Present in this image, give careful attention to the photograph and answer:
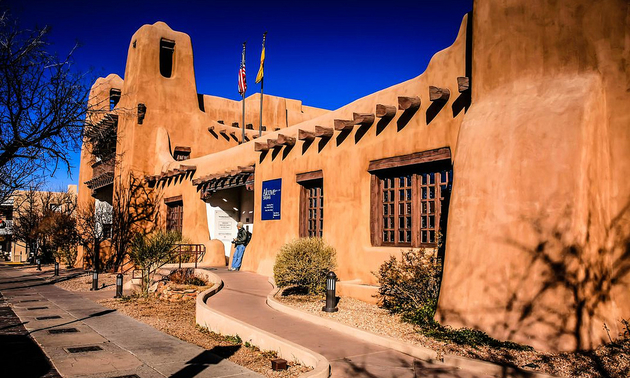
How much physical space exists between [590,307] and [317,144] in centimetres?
838

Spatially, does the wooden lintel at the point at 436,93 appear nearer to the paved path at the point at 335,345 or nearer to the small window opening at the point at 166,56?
the paved path at the point at 335,345

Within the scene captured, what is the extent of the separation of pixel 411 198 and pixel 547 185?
13.0 feet

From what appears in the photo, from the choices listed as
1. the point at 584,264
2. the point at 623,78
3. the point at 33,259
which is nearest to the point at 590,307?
the point at 584,264

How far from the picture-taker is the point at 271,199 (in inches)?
604

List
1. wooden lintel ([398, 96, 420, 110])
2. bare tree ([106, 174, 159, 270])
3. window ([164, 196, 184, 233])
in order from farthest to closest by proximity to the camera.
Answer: bare tree ([106, 174, 159, 270]), window ([164, 196, 184, 233]), wooden lintel ([398, 96, 420, 110])

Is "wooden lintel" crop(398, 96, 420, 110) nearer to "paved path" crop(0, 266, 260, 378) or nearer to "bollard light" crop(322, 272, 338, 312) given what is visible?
"bollard light" crop(322, 272, 338, 312)

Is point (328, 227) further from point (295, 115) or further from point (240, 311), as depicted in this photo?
Result: point (295, 115)

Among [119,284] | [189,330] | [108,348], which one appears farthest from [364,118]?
[119,284]

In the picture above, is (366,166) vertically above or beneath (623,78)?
beneath

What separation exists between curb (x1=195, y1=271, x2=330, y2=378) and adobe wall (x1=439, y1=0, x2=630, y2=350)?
250 centimetres

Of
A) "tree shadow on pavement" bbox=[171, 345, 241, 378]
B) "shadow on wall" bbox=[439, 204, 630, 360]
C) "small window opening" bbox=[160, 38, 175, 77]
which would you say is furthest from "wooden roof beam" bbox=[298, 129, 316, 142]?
"small window opening" bbox=[160, 38, 175, 77]

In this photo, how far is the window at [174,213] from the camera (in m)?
21.9

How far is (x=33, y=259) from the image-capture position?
37156mm

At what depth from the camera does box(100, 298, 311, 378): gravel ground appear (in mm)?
6418
